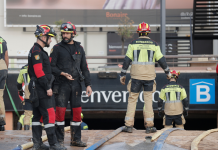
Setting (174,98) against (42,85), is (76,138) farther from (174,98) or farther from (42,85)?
(174,98)

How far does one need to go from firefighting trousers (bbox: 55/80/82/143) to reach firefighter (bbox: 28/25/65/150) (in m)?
0.34

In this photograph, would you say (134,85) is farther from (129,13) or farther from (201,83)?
(129,13)

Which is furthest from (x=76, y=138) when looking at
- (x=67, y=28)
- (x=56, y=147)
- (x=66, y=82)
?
(x=67, y=28)

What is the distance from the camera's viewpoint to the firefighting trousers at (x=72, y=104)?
5.17m

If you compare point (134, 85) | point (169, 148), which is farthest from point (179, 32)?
point (169, 148)

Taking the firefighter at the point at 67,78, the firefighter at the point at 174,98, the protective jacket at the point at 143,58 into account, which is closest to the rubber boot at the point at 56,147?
the firefighter at the point at 67,78

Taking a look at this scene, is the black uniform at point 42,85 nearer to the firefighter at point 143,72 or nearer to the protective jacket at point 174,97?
the firefighter at point 143,72

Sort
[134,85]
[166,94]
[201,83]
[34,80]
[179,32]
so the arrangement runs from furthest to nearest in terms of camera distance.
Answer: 1. [179,32]
2. [201,83]
3. [166,94]
4. [134,85]
5. [34,80]

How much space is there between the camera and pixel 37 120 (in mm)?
4891

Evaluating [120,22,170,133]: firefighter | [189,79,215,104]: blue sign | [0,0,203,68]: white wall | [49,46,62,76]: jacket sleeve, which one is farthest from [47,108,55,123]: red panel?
[0,0,203,68]: white wall

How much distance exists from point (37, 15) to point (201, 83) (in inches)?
802

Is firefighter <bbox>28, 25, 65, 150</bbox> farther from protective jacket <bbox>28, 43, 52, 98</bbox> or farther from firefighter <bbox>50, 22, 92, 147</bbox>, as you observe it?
A: firefighter <bbox>50, 22, 92, 147</bbox>

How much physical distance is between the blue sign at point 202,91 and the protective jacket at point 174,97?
192 centimetres

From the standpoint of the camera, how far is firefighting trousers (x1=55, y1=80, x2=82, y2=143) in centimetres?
517
